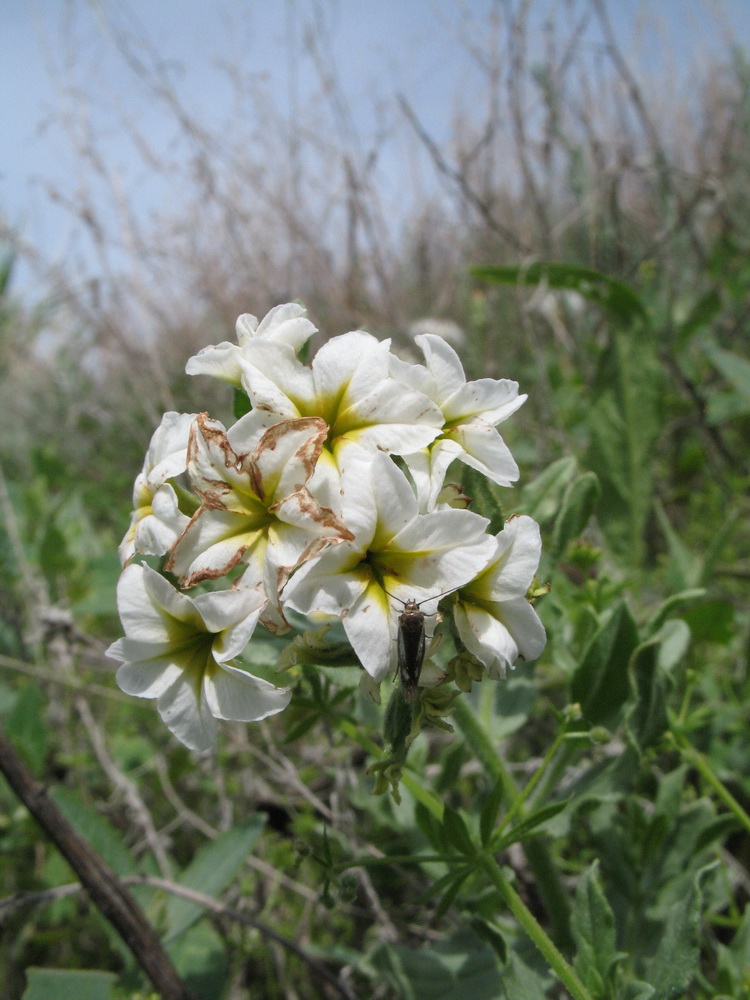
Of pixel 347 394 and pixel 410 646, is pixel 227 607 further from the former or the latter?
pixel 347 394

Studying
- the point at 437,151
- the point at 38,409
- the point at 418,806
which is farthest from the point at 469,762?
the point at 38,409

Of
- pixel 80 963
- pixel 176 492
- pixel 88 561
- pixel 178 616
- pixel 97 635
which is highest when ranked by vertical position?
pixel 176 492

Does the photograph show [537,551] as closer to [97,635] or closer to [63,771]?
[63,771]

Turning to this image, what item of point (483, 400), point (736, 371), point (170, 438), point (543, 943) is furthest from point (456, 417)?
point (736, 371)

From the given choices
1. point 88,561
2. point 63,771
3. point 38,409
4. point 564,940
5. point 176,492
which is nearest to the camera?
point 176,492

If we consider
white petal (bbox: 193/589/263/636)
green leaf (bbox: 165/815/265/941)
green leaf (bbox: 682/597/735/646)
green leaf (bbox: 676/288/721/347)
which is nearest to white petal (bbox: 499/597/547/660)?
white petal (bbox: 193/589/263/636)

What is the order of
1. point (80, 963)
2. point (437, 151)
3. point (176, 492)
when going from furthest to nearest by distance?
point (437, 151), point (80, 963), point (176, 492)
